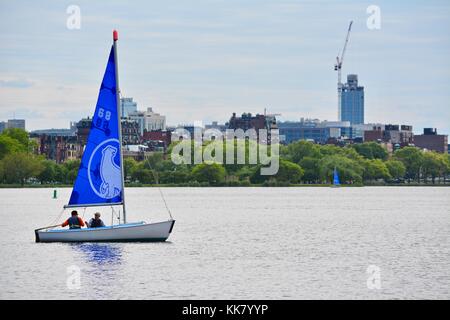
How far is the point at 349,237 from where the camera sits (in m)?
78.1

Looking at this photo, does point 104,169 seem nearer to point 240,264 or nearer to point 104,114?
point 104,114

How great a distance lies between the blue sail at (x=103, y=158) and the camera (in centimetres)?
6303

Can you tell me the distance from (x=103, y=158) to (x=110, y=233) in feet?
14.3

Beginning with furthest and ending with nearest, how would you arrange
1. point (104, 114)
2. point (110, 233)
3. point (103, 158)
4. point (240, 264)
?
Answer: 1. point (103, 158)
2. point (104, 114)
3. point (110, 233)
4. point (240, 264)

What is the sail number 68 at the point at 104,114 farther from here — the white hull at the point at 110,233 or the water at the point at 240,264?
the water at the point at 240,264

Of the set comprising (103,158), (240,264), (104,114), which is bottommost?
(240,264)

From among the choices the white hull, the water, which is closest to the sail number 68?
the white hull

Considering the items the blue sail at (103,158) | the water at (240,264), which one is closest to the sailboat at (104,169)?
the blue sail at (103,158)

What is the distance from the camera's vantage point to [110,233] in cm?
6184

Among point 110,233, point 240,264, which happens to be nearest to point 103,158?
point 110,233

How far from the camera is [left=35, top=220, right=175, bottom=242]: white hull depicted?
61812 mm
